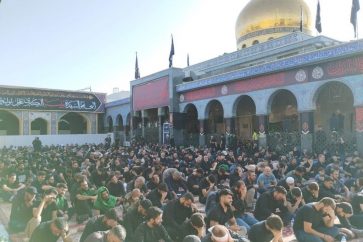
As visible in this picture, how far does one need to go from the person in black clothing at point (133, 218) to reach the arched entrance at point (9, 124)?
3072 centimetres

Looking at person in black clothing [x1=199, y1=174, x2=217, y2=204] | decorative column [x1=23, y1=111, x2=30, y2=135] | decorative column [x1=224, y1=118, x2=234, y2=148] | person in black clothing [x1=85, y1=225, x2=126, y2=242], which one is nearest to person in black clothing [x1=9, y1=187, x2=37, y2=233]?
person in black clothing [x1=85, y1=225, x2=126, y2=242]

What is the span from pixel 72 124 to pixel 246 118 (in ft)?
68.4

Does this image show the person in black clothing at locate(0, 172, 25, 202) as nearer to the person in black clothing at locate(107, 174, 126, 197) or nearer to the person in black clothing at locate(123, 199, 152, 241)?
the person in black clothing at locate(107, 174, 126, 197)

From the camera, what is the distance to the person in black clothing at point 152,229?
471 cm

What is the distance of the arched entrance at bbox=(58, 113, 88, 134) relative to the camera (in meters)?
35.3

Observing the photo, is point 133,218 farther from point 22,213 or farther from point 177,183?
point 177,183

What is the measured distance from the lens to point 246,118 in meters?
22.0

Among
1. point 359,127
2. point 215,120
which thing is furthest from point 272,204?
point 215,120

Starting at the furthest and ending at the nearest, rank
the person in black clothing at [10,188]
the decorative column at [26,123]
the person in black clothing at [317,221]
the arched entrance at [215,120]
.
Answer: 1. the decorative column at [26,123]
2. the arched entrance at [215,120]
3. the person in black clothing at [10,188]
4. the person in black clothing at [317,221]

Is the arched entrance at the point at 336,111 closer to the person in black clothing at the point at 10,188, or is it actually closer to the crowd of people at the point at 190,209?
the crowd of people at the point at 190,209

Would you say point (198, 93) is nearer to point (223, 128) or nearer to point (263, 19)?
point (223, 128)

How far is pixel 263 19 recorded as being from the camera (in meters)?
23.6

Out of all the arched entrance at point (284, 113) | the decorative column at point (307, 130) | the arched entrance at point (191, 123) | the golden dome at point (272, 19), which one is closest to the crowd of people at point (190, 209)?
the decorative column at point (307, 130)

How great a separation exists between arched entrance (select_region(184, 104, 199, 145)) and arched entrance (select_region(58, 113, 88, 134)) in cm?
1587
